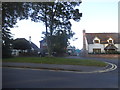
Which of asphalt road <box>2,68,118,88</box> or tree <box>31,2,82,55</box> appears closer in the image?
asphalt road <box>2,68,118,88</box>

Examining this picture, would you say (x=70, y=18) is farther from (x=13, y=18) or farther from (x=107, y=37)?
(x=107, y=37)

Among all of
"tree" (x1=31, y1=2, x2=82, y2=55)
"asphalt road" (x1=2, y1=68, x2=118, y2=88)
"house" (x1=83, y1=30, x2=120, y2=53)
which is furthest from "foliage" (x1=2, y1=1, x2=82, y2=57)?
"house" (x1=83, y1=30, x2=120, y2=53)

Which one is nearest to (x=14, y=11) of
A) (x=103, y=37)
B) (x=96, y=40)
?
(x=96, y=40)

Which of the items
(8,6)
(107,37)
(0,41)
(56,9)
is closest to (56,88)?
(8,6)

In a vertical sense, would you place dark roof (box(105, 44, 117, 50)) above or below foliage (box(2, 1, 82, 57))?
below

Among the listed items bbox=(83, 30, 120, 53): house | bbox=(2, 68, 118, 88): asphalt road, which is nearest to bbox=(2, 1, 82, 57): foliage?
bbox=(2, 68, 118, 88): asphalt road

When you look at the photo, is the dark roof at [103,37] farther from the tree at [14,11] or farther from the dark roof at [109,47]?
the tree at [14,11]

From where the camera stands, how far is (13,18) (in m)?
25.7

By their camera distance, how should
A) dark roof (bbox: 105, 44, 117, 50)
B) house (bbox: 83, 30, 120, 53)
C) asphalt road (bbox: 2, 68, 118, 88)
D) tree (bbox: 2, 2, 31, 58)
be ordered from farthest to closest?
house (bbox: 83, 30, 120, 53)
dark roof (bbox: 105, 44, 117, 50)
tree (bbox: 2, 2, 31, 58)
asphalt road (bbox: 2, 68, 118, 88)

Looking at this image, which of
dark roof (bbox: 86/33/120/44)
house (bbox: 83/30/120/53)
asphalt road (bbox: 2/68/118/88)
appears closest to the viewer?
asphalt road (bbox: 2/68/118/88)

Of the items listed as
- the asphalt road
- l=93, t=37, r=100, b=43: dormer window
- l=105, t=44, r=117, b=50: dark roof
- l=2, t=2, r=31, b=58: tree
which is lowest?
the asphalt road

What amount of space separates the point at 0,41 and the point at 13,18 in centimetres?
661

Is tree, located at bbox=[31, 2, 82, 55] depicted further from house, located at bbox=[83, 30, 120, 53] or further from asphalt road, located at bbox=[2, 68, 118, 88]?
house, located at bbox=[83, 30, 120, 53]

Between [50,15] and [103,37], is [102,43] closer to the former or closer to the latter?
[103,37]
